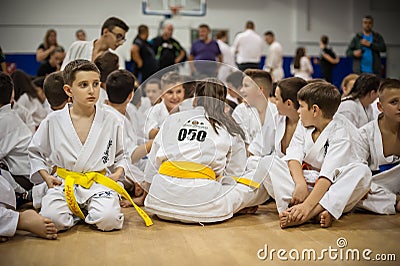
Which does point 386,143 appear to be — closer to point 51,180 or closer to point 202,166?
point 202,166

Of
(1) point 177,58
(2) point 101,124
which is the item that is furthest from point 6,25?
(2) point 101,124

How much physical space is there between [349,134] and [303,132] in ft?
0.81

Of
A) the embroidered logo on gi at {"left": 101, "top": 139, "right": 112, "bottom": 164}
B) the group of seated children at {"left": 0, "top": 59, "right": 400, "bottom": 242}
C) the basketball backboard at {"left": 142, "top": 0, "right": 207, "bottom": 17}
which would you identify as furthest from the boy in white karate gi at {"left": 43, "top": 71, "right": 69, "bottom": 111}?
the basketball backboard at {"left": 142, "top": 0, "right": 207, "bottom": 17}

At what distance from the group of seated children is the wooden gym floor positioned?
2.6 inches

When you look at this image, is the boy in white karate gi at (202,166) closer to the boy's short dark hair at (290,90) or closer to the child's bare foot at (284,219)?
the child's bare foot at (284,219)

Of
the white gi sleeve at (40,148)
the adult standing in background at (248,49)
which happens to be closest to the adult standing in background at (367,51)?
the adult standing in background at (248,49)

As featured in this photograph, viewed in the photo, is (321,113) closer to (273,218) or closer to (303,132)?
(303,132)

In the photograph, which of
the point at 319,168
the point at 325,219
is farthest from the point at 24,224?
the point at 319,168

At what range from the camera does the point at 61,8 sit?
10422 millimetres

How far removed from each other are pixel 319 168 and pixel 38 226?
1.46 m

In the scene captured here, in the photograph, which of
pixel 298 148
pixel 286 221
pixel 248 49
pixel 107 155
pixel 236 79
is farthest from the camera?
pixel 248 49

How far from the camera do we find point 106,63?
376 cm

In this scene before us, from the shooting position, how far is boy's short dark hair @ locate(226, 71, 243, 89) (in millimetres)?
3146

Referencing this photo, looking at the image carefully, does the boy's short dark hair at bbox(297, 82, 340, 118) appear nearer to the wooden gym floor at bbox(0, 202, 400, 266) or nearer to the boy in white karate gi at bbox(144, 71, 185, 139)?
the wooden gym floor at bbox(0, 202, 400, 266)
